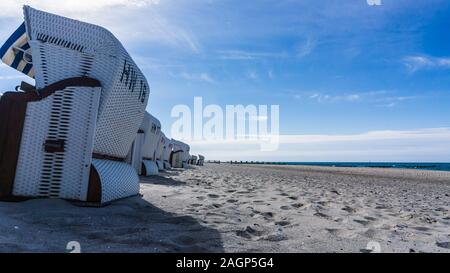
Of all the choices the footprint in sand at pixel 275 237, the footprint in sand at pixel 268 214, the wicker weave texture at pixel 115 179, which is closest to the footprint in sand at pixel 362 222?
the footprint in sand at pixel 268 214

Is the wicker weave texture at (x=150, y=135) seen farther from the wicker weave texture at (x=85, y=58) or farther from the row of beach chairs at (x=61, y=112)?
the row of beach chairs at (x=61, y=112)

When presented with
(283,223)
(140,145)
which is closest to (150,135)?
(140,145)

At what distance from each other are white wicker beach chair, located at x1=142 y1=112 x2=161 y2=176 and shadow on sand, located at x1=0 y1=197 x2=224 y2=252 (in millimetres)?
7721

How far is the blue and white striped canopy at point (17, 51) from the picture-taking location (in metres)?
4.63

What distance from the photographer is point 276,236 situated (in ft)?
11.2

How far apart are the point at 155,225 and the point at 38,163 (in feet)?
5.20

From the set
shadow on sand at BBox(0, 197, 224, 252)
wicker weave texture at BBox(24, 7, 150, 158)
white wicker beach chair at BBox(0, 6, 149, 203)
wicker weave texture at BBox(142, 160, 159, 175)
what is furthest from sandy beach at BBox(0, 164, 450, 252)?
wicker weave texture at BBox(142, 160, 159, 175)

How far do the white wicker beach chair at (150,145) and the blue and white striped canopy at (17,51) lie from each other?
6922mm

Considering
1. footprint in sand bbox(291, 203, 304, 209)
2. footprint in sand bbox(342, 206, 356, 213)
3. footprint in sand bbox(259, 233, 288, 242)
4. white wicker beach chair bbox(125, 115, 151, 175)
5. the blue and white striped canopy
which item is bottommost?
footprint in sand bbox(259, 233, 288, 242)

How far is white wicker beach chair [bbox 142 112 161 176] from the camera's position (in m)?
12.0

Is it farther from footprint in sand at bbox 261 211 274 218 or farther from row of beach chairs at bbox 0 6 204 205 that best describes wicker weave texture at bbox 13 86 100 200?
footprint in sand at bbox 261 211 274 218
